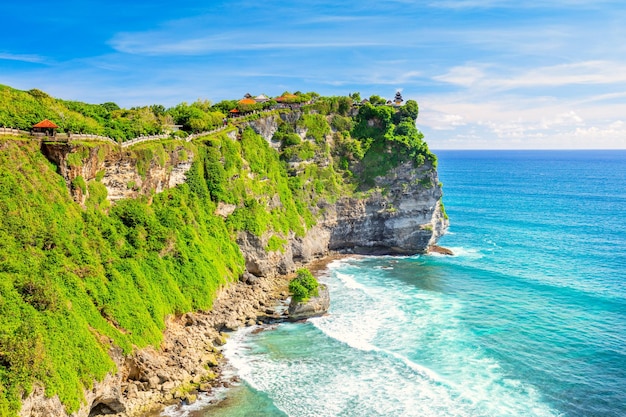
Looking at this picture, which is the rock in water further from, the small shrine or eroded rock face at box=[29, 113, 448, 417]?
the small shrine

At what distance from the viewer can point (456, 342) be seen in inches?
1928

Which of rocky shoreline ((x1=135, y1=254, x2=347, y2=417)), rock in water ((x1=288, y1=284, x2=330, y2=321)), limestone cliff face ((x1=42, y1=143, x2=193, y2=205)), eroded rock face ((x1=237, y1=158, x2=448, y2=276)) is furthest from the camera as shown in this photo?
eroded rock face ((x1=237, y1=158, x2=448, y2=276))

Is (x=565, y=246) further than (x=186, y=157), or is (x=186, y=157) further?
(x=565, y=246)

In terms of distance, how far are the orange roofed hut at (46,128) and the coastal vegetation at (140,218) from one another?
1475 mm

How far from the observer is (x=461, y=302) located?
60688mm

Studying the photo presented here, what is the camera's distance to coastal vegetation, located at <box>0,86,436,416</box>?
32625mm

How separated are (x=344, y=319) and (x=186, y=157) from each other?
27.6 metres

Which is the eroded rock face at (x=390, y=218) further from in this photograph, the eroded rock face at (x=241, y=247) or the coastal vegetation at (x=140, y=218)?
the coastal vegetation at (x=140, y=218)

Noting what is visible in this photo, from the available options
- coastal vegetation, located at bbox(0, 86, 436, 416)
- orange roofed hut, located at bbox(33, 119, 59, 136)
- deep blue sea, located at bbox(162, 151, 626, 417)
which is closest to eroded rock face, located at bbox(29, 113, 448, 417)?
coastal vegetation, located at bbox(0, 86, 436, 416)

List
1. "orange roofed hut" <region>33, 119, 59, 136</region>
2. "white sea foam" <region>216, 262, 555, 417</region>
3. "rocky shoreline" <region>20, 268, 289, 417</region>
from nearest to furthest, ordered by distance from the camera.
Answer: "rocky shoreline" <region>20, 268, 289, 417</region>
"white sea foam" <region>216, 262, 555, 417</region>
"orange roofed hut" <region>33, 119, 59, 136</region>

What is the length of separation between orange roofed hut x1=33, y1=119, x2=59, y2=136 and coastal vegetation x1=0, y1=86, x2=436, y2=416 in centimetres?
147

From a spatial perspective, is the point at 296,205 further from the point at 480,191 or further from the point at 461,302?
the point at 480,191

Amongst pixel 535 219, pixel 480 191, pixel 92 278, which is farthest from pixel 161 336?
pixel 480 191

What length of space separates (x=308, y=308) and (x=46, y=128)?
105 feet
